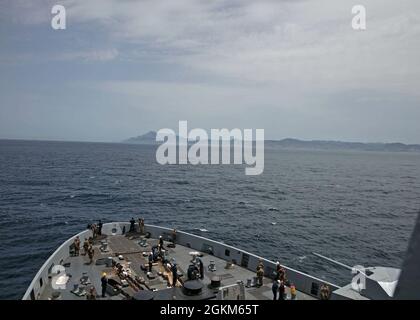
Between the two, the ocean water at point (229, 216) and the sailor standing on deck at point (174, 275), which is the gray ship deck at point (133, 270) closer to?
the sailor standing on deck at point (174, 275)

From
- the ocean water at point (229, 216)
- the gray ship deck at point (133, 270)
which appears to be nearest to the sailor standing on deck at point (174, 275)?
the gray ship deck at point (133, 270)

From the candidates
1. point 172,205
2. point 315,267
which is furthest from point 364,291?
point 172,205

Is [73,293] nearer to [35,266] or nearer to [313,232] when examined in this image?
[35,266]

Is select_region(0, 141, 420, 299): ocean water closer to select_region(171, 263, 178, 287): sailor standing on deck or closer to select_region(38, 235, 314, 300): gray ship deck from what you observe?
select_region(38, 235, 314, 300): gray ship deck

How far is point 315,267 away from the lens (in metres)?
44.8

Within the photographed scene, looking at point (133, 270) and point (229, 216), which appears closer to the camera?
point (133, 270)

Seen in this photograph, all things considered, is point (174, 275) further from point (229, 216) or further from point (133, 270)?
point (229, 216)

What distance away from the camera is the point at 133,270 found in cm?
2461

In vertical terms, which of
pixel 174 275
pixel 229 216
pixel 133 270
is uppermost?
pixel 174 275

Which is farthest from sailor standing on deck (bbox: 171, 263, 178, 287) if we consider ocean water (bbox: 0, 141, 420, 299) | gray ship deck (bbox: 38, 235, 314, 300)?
ocean water (bbox: 0, 141, 420, 299)

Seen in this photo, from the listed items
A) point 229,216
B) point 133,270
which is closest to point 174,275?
point 133,270
